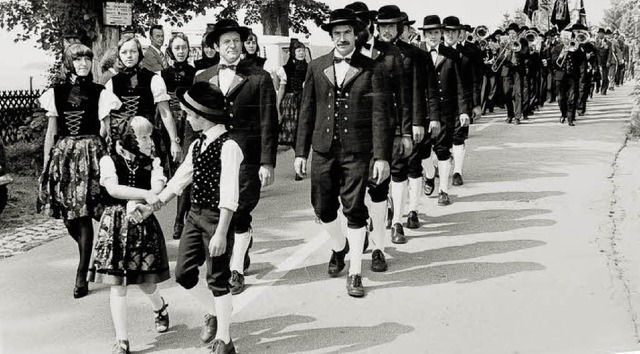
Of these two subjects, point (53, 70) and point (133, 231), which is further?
point (53, 70)

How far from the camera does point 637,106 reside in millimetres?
14203

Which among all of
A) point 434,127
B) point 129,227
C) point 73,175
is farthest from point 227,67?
point 434,127

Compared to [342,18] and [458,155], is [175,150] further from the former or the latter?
[458,155]

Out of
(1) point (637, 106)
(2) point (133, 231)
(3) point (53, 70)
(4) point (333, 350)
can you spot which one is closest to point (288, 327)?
(4) point (333, 350)

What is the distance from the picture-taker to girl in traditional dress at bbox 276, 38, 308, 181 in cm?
1030

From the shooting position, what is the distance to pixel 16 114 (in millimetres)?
8828

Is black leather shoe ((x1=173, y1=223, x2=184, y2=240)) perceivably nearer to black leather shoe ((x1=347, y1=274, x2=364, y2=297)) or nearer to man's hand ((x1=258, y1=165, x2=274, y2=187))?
man's hand ((x1=258, y1=165, x2=274, y2=187))

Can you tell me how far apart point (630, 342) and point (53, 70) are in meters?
5.63

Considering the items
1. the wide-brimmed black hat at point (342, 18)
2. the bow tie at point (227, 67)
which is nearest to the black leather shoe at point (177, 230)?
the bow tie at point (227, 67)

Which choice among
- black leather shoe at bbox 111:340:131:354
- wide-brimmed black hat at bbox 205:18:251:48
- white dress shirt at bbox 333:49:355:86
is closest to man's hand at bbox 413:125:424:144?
white dress shirt at bbox 333:49:355:86

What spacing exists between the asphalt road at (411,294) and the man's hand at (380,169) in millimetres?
743

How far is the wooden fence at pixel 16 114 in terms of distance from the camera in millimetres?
8422

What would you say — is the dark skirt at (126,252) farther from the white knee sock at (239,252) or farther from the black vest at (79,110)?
the black vest at (79,110)

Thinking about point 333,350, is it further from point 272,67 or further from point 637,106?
point 272,67
